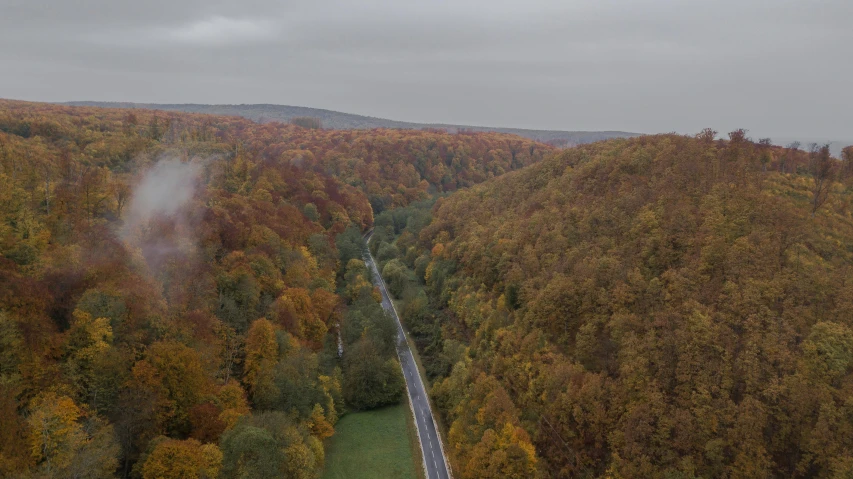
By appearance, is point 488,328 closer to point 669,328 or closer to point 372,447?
point 372,447

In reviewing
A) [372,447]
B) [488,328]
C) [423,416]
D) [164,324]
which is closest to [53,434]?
[164,324]

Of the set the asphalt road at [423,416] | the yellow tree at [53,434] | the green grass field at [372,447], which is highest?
the yellow tree at [53,434]

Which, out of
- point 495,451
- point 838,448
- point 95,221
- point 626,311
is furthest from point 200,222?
point 838,448

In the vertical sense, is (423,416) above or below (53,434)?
below

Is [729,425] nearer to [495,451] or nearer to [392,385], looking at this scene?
[495,451]

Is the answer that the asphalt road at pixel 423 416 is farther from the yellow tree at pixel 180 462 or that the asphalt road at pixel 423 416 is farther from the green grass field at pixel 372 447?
the yellow tree at pixel 180 462

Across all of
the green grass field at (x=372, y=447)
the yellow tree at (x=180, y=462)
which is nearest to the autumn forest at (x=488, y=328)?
the yellow tree at (x=180, y=462)
